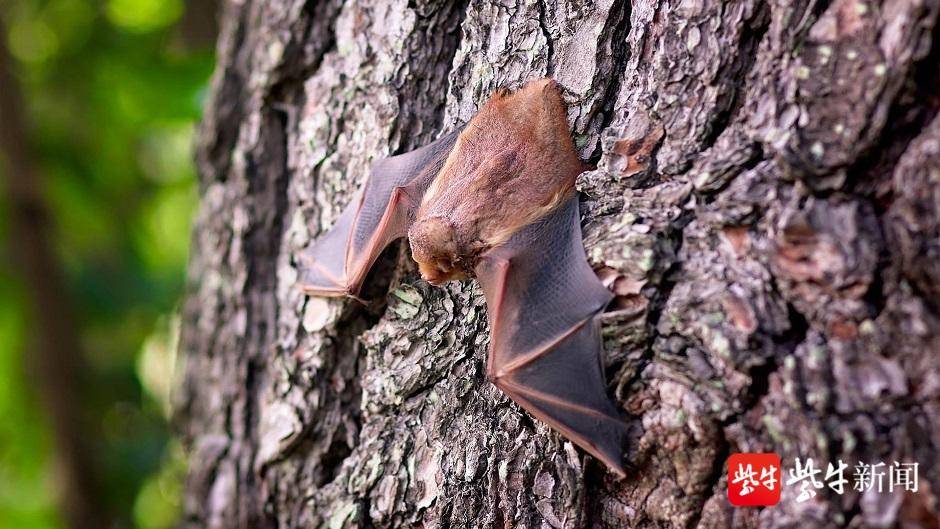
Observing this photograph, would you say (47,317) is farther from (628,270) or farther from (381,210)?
(628,270)

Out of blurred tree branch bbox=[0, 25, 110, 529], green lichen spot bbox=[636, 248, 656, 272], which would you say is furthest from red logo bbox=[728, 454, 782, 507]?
blurred tree branch bbox=[0, 25, 110, 529]

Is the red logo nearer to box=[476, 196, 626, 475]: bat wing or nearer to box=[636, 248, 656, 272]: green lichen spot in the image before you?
box=[476, 196, 626, 475]: bat wing

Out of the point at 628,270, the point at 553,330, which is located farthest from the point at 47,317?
the point at 628,270

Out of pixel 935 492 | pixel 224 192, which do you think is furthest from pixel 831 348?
pixel 224 192

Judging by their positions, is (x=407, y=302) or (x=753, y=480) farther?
(x=407, y=302)

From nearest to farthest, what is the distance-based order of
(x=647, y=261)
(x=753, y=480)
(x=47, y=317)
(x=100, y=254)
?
(x=753, y=480)
(x=647, y=261)
(x=47, y=317)
(x=100, y=254)

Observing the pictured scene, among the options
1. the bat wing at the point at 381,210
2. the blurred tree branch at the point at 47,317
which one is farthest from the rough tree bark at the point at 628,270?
the blurred tree branch at the point at 47,317
